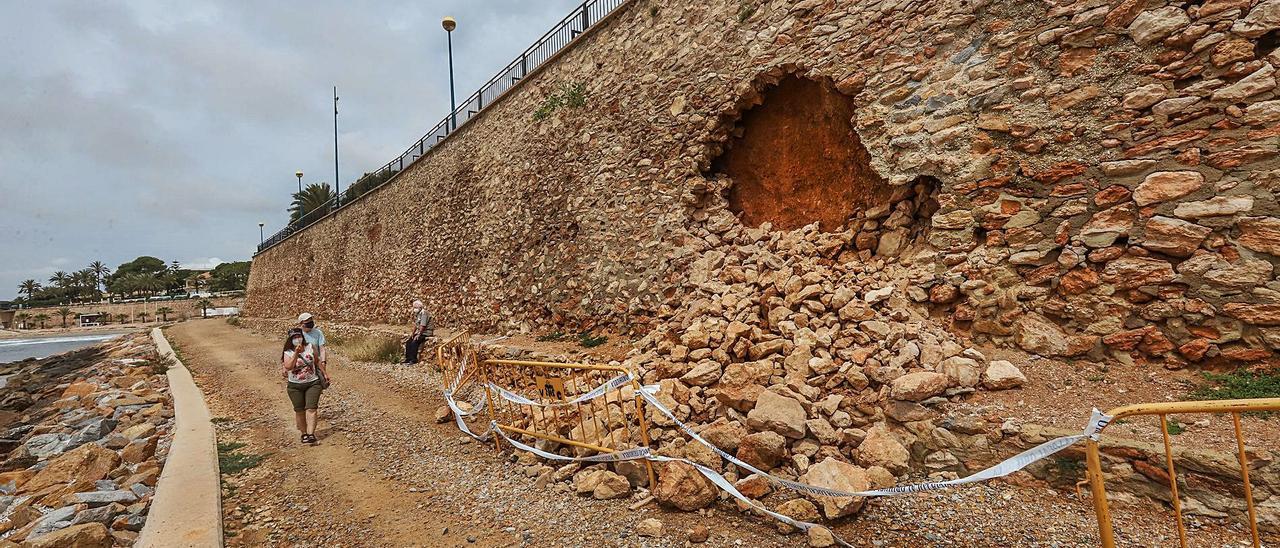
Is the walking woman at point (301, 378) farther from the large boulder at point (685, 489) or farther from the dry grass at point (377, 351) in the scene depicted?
the dry grass at point (377, 351)

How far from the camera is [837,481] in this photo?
137 inches

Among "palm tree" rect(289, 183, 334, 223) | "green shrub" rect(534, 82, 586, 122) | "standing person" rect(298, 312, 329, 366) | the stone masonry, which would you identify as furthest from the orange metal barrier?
"palm tree" rect(289, 183, 334, 223)

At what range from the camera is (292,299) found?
2552cm

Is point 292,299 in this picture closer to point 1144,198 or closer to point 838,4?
point 838,4

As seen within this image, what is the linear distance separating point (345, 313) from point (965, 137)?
21034mm

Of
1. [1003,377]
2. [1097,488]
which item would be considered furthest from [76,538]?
[1003,377]

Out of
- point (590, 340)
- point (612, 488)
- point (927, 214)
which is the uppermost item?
point (927, 214)

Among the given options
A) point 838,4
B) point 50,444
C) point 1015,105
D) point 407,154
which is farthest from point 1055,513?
point 407,154

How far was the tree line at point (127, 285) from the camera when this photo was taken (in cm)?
5247

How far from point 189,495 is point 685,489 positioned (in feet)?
13.5

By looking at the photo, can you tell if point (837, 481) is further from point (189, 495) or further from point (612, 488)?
point (189, 495)

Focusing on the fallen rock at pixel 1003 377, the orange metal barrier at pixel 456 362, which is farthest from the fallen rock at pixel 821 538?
the orange metal barrier at pixel 456 362

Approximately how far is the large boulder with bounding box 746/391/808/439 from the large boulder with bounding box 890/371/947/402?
798 mm

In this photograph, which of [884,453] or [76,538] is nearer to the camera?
[76,538]
